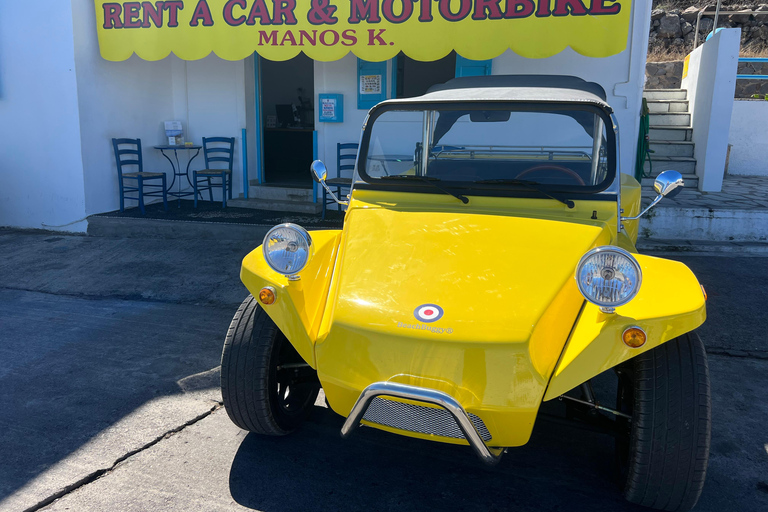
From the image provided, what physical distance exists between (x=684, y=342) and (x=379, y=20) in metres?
4.79

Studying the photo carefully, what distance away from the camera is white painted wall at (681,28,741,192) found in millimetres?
7754

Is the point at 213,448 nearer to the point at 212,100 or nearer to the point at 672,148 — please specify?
the point at 212,100

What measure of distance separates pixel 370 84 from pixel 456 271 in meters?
5.85

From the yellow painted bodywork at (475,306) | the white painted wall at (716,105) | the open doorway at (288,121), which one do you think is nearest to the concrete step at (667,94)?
the white painted wall at (716,105)

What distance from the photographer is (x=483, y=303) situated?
2309mm

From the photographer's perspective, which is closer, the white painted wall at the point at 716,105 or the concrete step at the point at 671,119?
the white painted wall at the point at 716,105

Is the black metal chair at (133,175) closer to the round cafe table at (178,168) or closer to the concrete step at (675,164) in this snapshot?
the round cafe table at (178,168)

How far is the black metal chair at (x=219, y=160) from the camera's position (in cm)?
802

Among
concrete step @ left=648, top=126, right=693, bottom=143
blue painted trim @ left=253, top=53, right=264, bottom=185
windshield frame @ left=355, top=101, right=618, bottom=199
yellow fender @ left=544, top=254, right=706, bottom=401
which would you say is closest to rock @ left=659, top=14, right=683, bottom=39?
concrete step @ left=648, top=126, right=693, bottom=143

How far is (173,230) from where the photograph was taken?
7.09 m

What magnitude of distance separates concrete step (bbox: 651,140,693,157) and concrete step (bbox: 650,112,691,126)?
A: 755 millimetres

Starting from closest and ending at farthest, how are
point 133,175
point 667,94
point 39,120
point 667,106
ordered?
point 39,120 → point 133,175 → point 667,106 → point 667,94

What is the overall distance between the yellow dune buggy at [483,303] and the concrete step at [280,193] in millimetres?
4968

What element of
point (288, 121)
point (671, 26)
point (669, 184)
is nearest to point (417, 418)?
point (669, 184)
